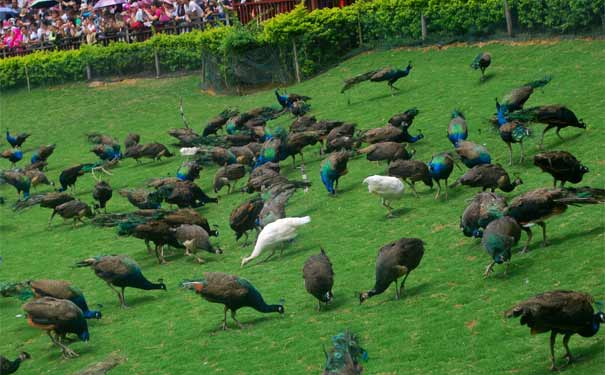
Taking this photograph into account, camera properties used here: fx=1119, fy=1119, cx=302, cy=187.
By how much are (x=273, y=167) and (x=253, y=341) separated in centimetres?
902

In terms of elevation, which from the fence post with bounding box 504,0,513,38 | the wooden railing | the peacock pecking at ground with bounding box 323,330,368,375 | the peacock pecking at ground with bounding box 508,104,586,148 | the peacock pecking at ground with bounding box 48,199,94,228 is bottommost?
the peacock pecking at ground with bounding box 48,199,94,228

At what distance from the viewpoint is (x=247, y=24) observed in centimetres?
3891

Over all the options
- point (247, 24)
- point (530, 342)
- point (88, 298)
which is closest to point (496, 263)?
point (530, 342)

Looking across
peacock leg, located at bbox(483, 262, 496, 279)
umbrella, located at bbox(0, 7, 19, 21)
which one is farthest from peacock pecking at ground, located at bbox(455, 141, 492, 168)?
umbrella, located at bbox(0, 7, 19, 21)

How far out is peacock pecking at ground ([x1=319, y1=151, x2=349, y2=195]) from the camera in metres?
21.9

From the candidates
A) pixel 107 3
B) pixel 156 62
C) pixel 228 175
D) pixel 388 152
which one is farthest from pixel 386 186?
pixel 107 3

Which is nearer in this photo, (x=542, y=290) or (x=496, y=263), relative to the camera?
(x=542, y=290)

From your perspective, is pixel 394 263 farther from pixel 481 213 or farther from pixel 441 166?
pixel 441 166

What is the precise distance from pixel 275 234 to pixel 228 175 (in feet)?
20.0

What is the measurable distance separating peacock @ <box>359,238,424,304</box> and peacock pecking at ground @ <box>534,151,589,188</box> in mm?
3140

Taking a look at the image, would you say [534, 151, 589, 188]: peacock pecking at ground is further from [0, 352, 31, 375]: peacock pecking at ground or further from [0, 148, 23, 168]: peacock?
[0, 148, 23, 168]: peacock

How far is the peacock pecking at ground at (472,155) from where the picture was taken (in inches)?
791

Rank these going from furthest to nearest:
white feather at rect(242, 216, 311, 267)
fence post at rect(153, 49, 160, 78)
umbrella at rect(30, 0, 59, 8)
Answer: umbrella at rect(30, 0, 59, 8) → fence post at rect(153, 49, 160, 78) → white feather at rect(242, 216, 311, 267)

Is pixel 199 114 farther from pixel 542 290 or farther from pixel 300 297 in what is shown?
pixel 542 290
